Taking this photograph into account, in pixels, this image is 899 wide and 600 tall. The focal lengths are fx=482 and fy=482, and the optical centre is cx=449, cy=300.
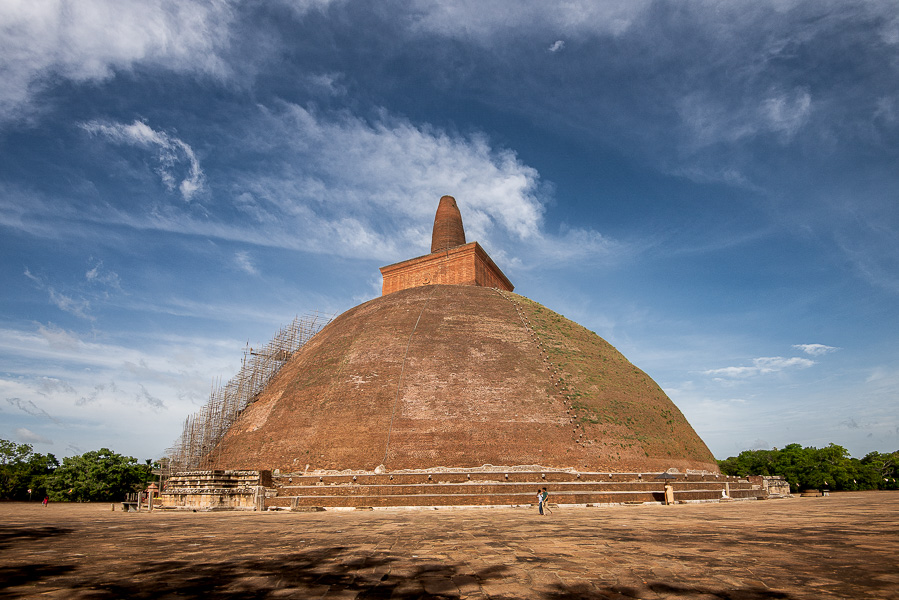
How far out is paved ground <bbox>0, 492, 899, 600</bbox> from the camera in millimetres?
3672

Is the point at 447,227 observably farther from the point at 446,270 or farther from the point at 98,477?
the point at 98,477

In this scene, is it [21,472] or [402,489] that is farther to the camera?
[21,472]

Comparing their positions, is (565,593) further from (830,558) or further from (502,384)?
(502,384)

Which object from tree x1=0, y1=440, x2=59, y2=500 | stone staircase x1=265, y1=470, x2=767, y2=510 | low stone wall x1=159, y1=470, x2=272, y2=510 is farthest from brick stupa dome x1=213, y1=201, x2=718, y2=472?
tree x1=0, y1=440, x2=59, y2=500

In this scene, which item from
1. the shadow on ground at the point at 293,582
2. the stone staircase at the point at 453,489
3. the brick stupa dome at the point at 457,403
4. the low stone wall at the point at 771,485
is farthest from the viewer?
the low stone wall at the point at 771,485

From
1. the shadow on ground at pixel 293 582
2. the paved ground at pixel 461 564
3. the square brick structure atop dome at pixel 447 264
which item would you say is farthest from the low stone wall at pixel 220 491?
the square brick structure atop dome at pixel 447 264

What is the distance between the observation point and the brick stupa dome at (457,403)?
16.6 metres

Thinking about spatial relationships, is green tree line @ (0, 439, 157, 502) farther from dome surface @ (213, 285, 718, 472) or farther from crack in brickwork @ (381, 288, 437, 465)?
crack in brickwork @ (381, 288, 437, 465)

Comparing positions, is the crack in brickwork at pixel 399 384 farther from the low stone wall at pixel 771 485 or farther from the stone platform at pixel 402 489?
the low stone wall at pixel 771 485

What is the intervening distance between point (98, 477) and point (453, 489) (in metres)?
24.6

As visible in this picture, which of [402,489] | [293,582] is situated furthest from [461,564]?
[402,489]

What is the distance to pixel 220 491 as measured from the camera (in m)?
15.8

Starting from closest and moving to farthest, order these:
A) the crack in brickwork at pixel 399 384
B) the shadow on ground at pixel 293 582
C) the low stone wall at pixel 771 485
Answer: the shadow on ground at pixel 293 582
the crack in brickwork at pixel 399 384
the low stone wall at pixel 771 485

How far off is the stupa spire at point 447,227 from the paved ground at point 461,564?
23.3 metres
